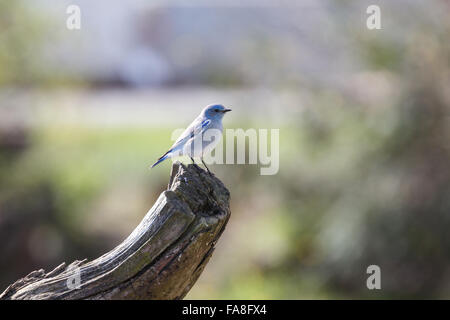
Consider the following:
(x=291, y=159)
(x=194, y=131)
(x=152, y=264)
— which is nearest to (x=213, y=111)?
(x=194, y=131)

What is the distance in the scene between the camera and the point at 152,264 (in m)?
2.73

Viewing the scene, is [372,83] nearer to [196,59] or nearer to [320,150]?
[320,150]

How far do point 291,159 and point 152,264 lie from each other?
6541 mm

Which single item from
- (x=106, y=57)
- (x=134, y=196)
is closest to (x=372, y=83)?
(x=134, y=196)

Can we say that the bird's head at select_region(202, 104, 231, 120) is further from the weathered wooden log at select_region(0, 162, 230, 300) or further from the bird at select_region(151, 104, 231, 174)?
the weathered wooden log at select_region(0, 162, 230, 300)

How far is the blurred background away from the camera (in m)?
7.77

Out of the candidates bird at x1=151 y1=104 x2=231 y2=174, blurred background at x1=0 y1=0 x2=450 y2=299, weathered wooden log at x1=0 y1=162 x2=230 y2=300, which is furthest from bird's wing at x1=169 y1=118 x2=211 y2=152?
blurred background at x1=0 y1=0 x2=450 y2=299

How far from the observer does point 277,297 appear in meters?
8.48

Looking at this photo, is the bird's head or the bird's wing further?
the bird's head

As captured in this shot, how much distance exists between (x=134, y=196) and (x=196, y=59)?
148 inches

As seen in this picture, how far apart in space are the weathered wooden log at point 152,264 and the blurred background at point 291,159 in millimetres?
5585

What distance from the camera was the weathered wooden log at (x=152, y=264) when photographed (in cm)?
271

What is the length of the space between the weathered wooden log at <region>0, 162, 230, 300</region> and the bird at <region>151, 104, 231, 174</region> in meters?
1.44
